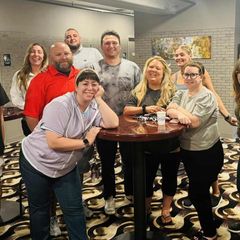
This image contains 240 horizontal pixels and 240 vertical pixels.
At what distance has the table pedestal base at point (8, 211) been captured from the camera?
3436 millimetres

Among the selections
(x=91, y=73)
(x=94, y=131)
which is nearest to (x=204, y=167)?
(x=94, y=131)

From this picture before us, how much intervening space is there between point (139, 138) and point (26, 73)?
7.08 feet

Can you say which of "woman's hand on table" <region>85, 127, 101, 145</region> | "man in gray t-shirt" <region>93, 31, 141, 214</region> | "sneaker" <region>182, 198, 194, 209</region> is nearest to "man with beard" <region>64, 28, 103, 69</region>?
"man in gray t-shirt" <region>93, 31, 141, 214</region>

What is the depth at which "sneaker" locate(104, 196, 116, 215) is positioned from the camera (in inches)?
140

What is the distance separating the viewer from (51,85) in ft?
8.87

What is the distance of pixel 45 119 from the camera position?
2178 millimetres

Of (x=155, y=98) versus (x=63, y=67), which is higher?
(x=63, y=67)

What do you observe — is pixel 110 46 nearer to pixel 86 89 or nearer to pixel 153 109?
pixel 153 109

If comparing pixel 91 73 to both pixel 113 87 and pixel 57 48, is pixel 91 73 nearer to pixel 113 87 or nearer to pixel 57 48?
pixel 57 48

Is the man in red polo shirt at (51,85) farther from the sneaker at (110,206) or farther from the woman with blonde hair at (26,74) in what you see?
the sneaker at (110,206)

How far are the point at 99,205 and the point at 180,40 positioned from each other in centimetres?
451

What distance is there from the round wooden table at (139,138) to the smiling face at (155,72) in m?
0.40

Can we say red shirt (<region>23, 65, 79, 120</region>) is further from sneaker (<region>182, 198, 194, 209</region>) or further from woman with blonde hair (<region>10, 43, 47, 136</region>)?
sneaker (<region>182, 198, 194, 209</region>)

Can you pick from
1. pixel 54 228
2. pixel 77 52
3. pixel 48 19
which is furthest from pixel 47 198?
pixel 48 19
